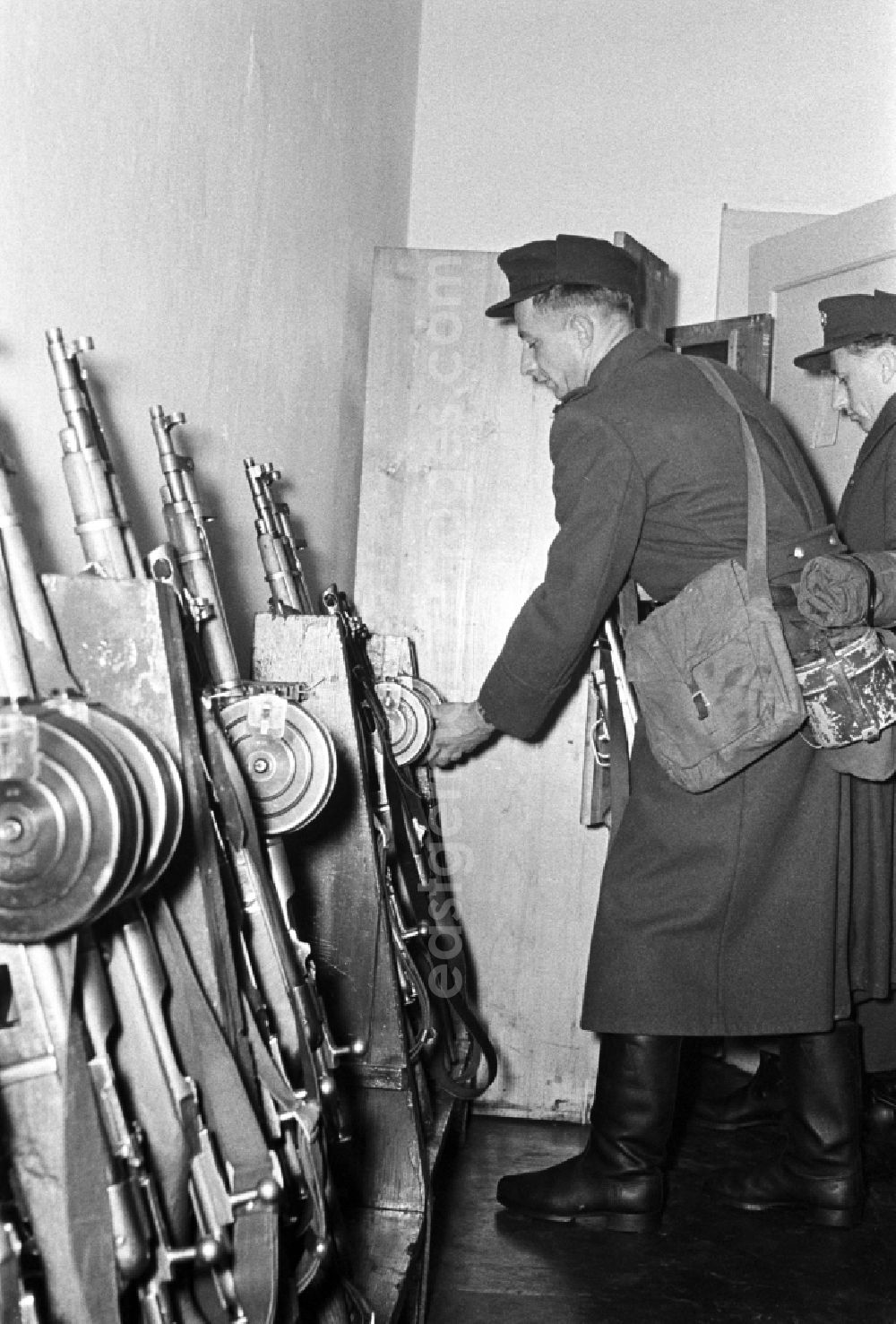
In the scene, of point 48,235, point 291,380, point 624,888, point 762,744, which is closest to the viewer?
point 48,235

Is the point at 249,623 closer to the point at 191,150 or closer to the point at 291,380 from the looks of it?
the point at 291,380

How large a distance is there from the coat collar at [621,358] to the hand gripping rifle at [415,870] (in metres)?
0.58

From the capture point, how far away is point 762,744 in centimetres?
241

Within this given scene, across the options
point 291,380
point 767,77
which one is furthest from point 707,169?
point 291,380

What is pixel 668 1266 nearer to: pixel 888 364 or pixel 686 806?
pixel 686 806

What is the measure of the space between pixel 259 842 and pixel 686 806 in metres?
1.22

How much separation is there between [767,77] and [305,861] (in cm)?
335

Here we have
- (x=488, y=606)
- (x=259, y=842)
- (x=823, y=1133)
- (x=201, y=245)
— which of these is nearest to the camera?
(x=259, y=842)

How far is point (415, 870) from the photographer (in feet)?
8.52

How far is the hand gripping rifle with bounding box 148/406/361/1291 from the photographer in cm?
135

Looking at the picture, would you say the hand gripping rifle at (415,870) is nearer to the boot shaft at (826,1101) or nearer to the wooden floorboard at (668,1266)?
the wooden floorboard at (668,1266)

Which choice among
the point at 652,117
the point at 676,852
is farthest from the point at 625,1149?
the point at 652,117

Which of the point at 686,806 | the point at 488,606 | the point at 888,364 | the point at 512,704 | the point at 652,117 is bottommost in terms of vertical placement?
the point at 686,806

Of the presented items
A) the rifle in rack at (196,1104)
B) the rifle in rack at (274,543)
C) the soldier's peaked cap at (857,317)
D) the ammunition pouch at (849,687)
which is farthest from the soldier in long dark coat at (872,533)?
the rifle in rack at (196,1104)
